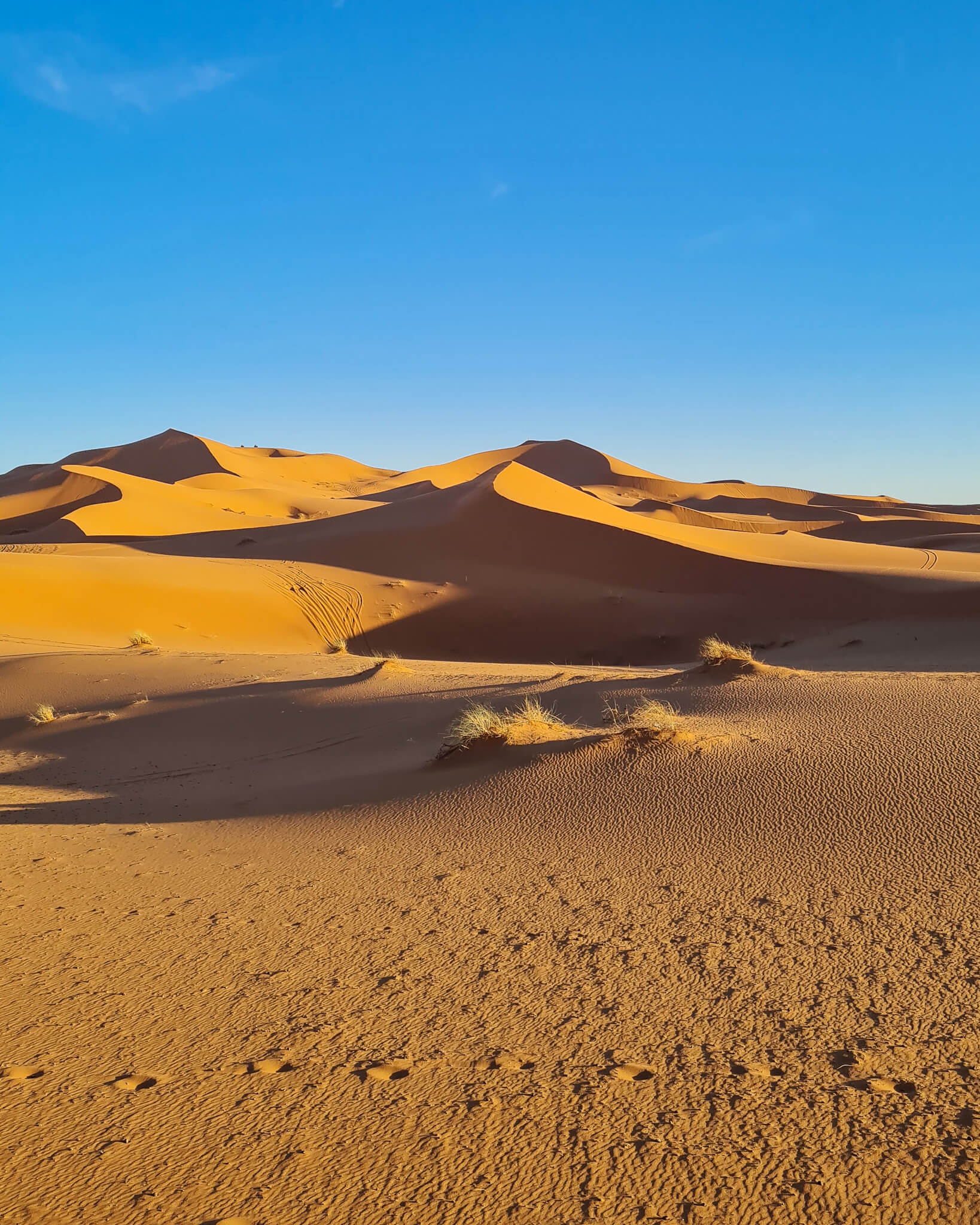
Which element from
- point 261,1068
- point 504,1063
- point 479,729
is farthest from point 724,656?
point 261,1068

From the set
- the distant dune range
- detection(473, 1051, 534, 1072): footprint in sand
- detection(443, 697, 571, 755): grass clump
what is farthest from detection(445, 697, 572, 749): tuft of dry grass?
the distant dune range

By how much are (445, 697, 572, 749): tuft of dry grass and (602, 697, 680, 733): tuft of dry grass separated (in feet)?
1.44

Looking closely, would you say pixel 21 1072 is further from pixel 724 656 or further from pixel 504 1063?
pixel 724 656

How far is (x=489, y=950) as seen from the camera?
386 cm

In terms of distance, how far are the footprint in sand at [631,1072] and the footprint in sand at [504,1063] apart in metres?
0.28

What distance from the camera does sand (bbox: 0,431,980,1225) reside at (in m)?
2.37

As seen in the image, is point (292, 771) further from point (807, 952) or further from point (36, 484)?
point (36, 484)

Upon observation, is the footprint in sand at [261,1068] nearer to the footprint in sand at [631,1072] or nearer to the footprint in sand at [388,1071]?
the footprint in sand at [388,1071]

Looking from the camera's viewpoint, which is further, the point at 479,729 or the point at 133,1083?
the point at 479,729

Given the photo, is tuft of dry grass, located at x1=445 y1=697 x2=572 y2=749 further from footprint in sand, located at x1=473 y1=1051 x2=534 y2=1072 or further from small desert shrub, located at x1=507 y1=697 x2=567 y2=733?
footprint in sand, located at x1=473 y1=1051 x2=534 y2=1072

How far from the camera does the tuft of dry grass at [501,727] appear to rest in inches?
282

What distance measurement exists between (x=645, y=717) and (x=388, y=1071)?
4191 millimetres

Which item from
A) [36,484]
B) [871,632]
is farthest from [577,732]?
[36,484]

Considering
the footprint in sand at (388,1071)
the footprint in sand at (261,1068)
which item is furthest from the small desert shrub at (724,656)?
the footprint in sand at (261,1068)
